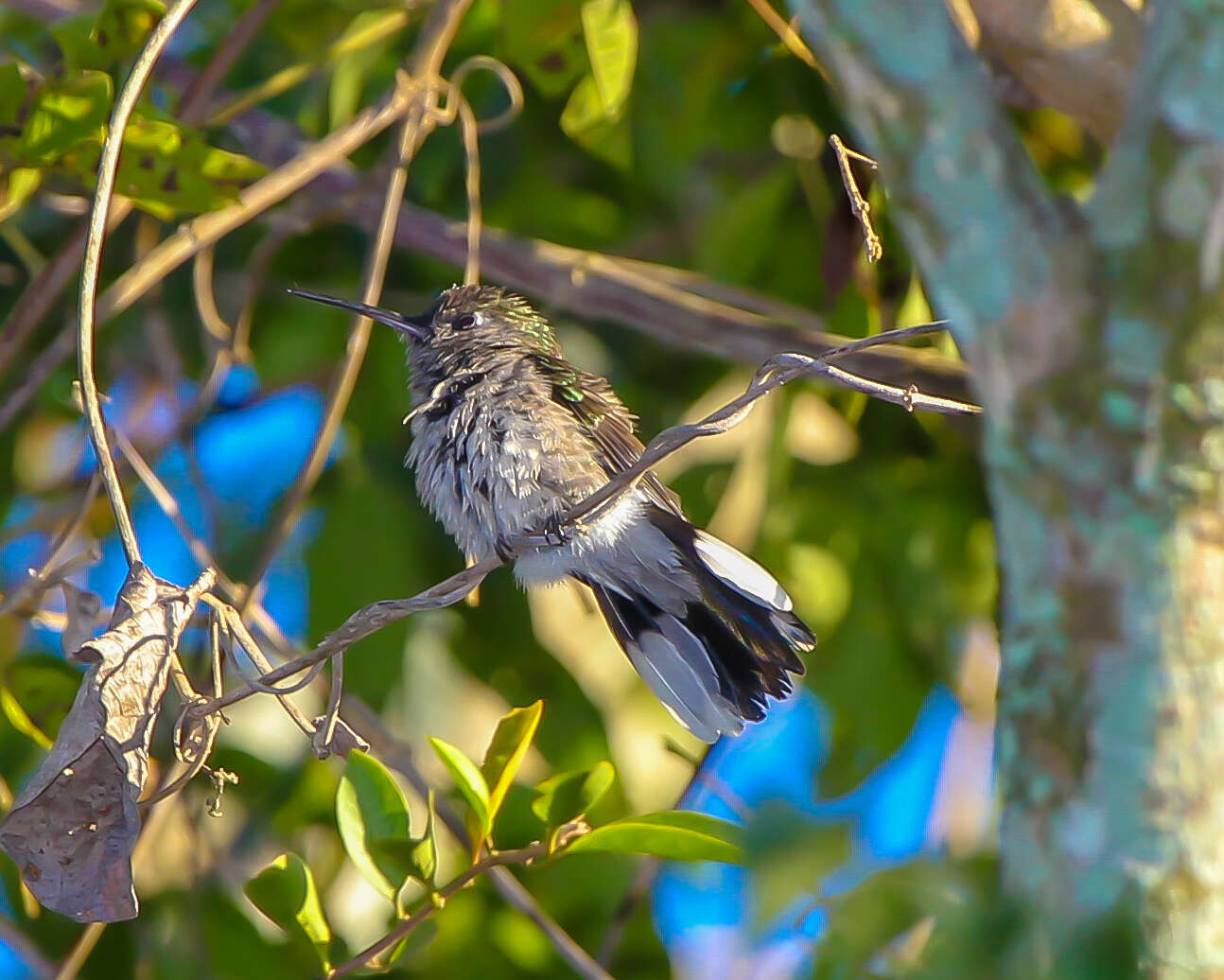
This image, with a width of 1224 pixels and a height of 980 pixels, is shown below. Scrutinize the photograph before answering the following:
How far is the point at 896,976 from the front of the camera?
4.51ft

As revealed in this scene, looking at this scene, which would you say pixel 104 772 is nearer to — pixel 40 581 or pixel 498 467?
pixel 40 581

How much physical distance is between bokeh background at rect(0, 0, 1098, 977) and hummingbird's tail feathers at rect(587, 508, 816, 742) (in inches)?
5.8

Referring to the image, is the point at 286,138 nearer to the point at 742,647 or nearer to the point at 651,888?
the point at 742,647

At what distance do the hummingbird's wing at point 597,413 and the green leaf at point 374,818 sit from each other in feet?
4.34

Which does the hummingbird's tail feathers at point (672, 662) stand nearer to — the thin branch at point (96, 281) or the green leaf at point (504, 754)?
the green leaf at point (504, 754)

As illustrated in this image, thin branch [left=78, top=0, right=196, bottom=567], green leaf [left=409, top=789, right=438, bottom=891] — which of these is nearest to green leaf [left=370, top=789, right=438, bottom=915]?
green leaf [left=409, top=789, right=438, bottom=891]

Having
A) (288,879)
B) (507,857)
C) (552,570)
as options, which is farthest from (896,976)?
(552,570)

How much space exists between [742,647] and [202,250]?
1.55m

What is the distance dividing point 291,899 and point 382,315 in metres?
1.61

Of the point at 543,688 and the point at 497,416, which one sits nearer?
the point at 497,416

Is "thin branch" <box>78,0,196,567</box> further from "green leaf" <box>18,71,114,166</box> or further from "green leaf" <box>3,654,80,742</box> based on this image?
"green leaf" <box>3,654,80,742</box>

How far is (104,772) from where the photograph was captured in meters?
2.01

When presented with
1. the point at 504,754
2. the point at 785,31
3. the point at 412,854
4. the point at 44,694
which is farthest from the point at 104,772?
the point at 785,31

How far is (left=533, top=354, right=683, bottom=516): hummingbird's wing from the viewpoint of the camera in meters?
3.56
